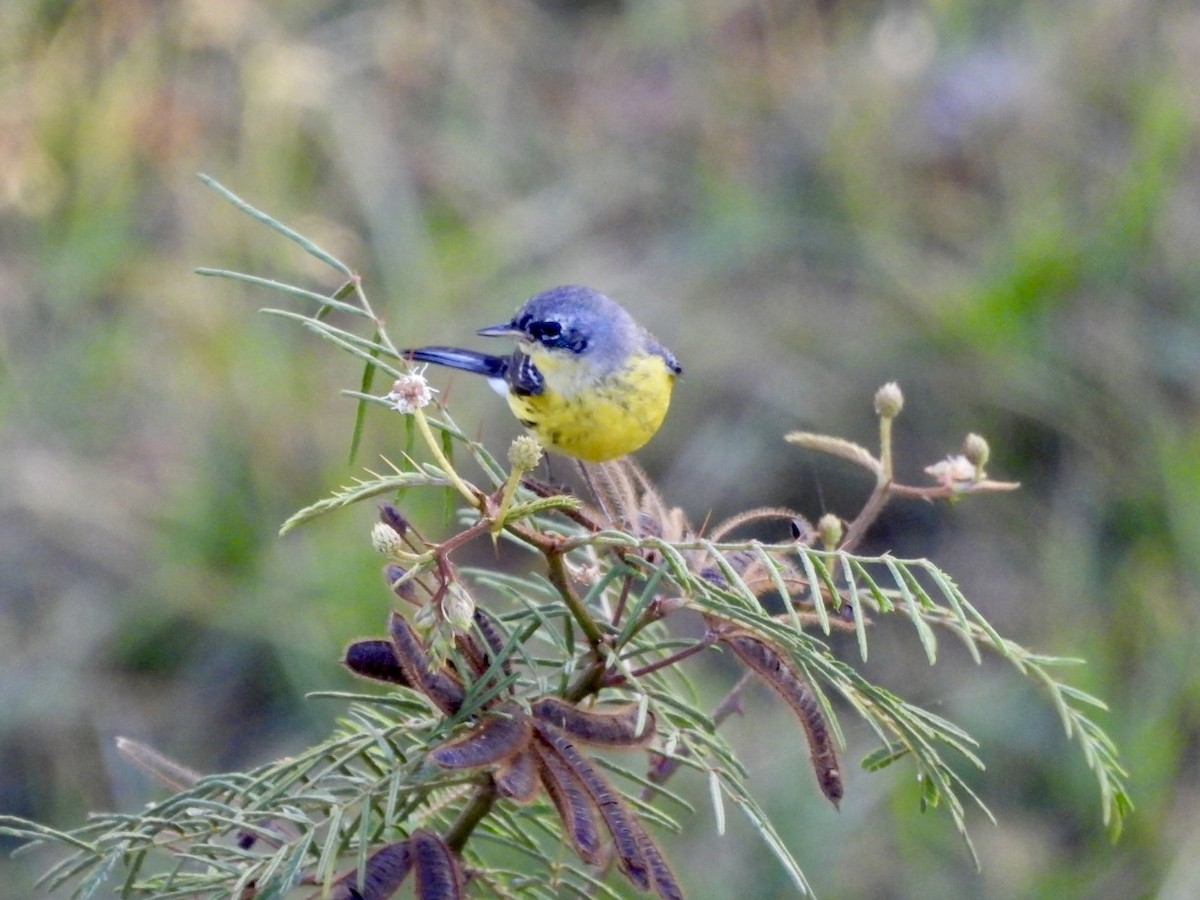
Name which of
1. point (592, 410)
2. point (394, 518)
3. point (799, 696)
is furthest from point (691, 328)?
point (394, 518)

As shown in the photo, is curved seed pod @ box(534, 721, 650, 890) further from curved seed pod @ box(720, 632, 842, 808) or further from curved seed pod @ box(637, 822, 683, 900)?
curved seed pod @ box(720, 632, 842, 808)

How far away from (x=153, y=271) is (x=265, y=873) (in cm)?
428

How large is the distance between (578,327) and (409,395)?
119cm

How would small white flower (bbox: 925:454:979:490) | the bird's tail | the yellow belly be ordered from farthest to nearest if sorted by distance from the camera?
the yellow belly < the bird's tail < small white flower (bbox: 925:454:979:490)

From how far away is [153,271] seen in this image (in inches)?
194

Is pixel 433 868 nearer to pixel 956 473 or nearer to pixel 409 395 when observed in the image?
pixel 409 395

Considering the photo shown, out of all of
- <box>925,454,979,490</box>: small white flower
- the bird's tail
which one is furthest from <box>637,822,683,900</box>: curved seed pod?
the bird's tail

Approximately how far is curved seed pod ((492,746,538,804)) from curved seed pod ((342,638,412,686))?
0.35 ft

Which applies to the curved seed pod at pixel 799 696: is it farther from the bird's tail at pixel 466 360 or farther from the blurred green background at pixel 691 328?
the blurred green background at pixel 691 328

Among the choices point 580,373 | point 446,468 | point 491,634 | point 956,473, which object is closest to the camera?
point 446,468

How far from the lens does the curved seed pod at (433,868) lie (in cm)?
93

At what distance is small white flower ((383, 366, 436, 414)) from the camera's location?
923mm

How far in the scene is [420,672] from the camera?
0.95 metres

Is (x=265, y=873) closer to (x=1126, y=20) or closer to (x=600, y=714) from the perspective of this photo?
(x=600, y=714)
